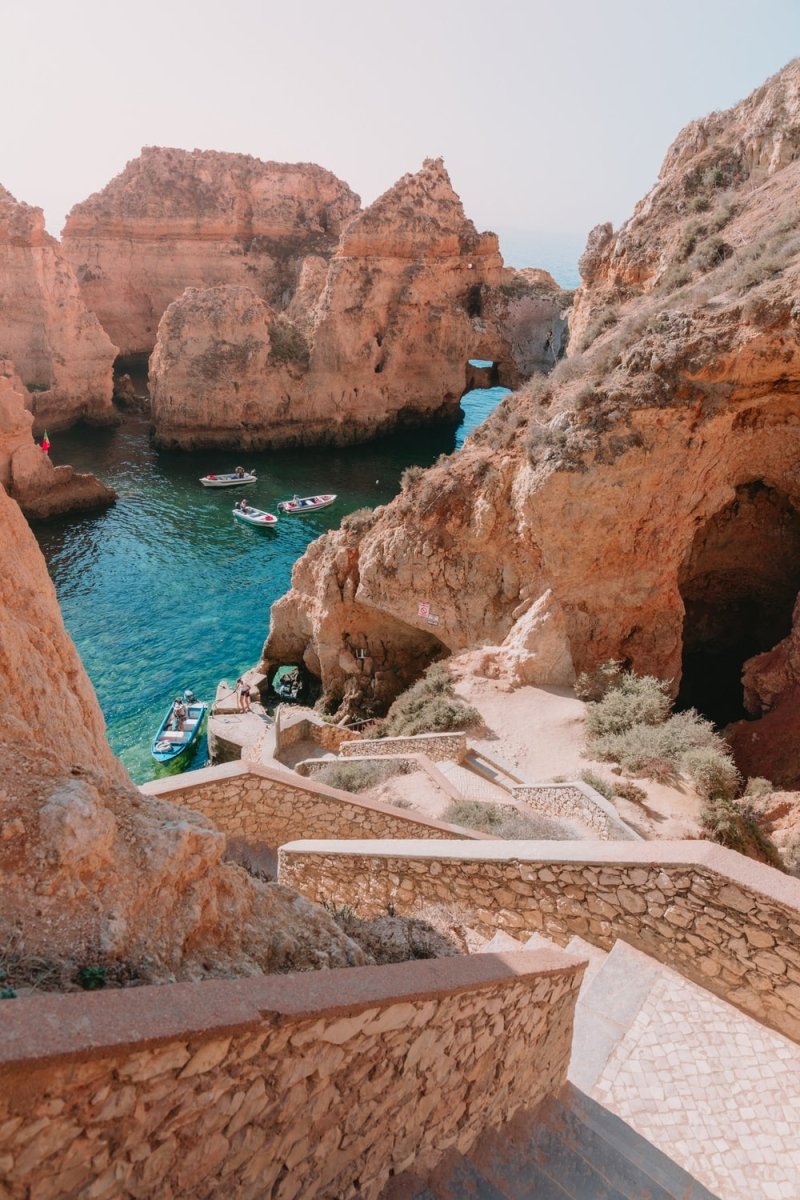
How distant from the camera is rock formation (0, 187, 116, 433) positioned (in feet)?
131

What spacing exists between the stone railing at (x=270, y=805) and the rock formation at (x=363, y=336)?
118 ft

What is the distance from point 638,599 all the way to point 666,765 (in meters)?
4.97

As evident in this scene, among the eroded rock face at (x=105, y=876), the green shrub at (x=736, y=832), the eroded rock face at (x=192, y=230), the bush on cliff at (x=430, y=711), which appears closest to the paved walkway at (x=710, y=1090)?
the eroded rock face at (x=105, y=876)

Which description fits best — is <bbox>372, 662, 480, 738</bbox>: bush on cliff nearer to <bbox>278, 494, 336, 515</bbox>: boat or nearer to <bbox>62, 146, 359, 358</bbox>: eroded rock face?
<bbox>278, 494, 336, 515</bbox>: boat

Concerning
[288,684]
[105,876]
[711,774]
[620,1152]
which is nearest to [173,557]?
[288,684]

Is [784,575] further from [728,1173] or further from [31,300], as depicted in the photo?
[31,300]

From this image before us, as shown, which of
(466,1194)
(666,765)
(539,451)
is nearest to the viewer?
(466,1194)

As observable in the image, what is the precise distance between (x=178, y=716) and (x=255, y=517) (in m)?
15.4

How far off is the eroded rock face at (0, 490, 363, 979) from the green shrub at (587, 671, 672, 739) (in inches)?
401

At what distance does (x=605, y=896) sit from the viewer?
17.5 feet

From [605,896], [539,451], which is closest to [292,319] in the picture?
[539,451]

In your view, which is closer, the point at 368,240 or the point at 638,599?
the point at 638,599

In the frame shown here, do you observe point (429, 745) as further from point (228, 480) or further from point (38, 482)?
point (228, 480)

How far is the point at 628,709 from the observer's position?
13.1 m
